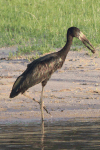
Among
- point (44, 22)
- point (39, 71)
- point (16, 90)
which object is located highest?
point (39, 71)

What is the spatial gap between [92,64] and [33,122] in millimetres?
4126

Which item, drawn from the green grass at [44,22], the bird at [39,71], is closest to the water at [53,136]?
the bird at [39,71]

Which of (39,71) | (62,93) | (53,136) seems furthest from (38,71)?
(53,136)

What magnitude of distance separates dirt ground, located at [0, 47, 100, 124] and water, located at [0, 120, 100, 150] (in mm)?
584

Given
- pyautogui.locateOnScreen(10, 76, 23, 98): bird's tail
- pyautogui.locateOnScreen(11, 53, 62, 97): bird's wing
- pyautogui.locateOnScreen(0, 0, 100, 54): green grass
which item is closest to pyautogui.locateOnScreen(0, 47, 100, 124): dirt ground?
pyautogui.locateOnScreen(10, 76, 23, 98): bird's tail

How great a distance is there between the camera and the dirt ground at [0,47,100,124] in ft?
25.8

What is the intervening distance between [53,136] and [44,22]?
915 cm

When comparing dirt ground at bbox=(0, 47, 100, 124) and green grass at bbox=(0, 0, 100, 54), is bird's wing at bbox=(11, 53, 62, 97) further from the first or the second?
green grass at bbox=(0, 0, 100, 54)

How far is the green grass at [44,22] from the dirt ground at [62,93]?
1.20 m

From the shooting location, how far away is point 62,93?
357 inches

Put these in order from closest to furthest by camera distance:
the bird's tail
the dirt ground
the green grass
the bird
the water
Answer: the water
the bird's tail
the bird
the dirt ground
the green grass

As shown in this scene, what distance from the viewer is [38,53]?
40.7 feet

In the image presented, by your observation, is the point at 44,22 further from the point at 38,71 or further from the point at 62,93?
the point at 38,71

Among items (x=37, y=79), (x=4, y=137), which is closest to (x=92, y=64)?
(x=37, y=79)
